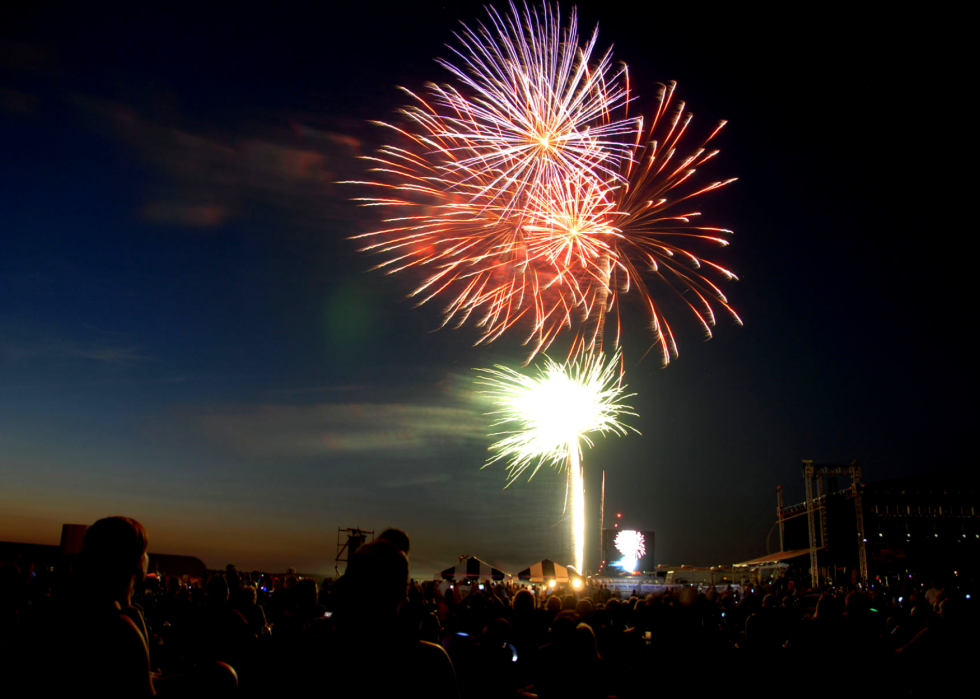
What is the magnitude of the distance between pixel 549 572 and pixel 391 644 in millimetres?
24587

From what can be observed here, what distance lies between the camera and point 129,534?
8.47 ft

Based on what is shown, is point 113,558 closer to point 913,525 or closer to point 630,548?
point 630,548

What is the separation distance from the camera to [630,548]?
4784 centimetres

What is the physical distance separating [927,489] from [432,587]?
4219 cm

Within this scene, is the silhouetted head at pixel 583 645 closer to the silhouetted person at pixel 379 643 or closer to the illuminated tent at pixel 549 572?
the silhouetted person at pixel 379 643

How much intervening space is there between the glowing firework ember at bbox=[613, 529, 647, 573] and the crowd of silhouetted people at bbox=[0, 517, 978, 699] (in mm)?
40719

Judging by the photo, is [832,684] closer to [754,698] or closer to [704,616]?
[754,698]

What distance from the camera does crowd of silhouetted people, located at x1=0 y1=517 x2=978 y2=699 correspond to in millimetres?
1961

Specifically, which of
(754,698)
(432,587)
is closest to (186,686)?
(754,698)

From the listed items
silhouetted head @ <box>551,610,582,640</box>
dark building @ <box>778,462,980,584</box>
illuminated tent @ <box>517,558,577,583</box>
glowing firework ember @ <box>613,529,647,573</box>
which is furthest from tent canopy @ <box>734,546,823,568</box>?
silhouetted head @ <box>551,610,582,640</box>

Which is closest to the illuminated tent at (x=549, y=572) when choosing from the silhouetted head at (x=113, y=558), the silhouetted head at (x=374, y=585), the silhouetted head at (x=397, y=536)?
the silhouetted head at (x=397, y=536)

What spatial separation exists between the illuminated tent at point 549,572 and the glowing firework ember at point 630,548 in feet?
79.5

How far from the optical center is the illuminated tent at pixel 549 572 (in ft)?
80.9

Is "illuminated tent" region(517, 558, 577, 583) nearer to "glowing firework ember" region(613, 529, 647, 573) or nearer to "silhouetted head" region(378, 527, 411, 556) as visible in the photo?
"silhouetted head" region(378, 527, 411, 556)
